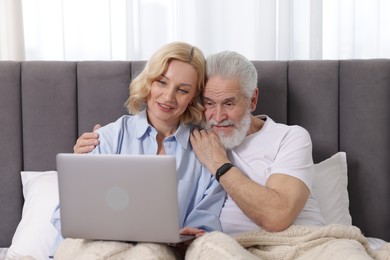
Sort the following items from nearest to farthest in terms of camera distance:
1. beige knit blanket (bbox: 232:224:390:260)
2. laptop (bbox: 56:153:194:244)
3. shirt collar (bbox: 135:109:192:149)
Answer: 1. laptop (bbox: 56:153:194:244)
2. beige knit blanket (bbox: 232:224:390:260)
3. shirt collar (bbox: 135:109:192:149)

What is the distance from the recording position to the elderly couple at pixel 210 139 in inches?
74.1

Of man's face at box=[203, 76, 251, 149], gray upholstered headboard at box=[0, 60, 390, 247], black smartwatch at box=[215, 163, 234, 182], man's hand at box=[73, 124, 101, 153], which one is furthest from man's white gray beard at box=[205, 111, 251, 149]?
man's hand at box=[73, 124, 101, 153]

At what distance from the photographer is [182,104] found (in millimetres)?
1943

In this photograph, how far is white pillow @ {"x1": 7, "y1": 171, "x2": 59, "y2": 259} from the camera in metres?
1.99

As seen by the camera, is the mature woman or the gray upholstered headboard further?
the gray upholstered headboard

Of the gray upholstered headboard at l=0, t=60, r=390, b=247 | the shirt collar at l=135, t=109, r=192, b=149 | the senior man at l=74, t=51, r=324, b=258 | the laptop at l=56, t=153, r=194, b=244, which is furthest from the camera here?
the gray upholstered headboard at l=0, t=60, r=390, b=247

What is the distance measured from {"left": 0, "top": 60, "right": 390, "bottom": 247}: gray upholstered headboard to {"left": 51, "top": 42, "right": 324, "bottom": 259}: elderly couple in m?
0.23

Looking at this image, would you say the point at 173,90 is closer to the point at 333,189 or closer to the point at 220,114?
the point at 220,114

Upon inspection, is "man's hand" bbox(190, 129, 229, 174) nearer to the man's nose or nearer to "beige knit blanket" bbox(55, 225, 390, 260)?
the man's nose

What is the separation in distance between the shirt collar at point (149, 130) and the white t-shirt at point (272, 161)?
160mm

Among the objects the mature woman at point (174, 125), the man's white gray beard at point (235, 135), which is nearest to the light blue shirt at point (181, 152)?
the mature woman at point (174, 125)

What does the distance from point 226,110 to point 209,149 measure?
145 mm

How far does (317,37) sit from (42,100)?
114cm

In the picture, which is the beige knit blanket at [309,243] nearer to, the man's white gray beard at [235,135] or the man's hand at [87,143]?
the man's white gray beard at [235,135]
